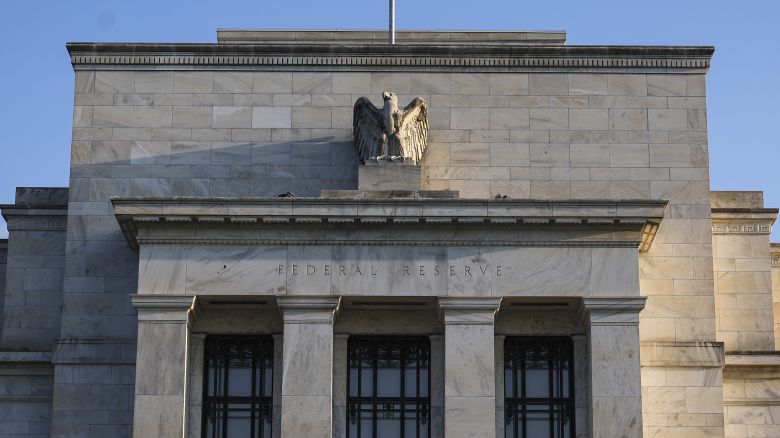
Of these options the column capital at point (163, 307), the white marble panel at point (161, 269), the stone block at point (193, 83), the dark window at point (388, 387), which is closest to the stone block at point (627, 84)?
the dark window at point (388, 387)

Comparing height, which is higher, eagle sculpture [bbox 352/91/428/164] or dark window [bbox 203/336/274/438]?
eagle sculpture [bbox 352/91/428/164]

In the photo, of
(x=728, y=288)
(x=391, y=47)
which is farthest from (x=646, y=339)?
(x=391, y=47)

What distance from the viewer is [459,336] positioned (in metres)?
45.2

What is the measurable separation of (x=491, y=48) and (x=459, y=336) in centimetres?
982

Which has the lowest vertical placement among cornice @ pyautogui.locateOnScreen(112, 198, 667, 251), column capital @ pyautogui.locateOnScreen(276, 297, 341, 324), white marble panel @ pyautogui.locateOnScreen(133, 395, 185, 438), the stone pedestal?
white marble panel @ pyautogui.locateOnScreen(133, 395, 185, 438)

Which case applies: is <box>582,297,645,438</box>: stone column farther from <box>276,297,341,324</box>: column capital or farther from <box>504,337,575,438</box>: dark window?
<box>276,297,341,324</box>: column capital

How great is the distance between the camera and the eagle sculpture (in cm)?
4784

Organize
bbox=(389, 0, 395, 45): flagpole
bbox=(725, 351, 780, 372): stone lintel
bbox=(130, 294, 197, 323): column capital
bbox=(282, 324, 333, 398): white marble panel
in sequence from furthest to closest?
bbox=(389, 0, 395, 45): flagpole
bbox=(725, 351, 780, 372): stone lintel
bbox=(130, 294, 197, 323): column capital
bbox=(282, 324, 333, 398): white marble panel

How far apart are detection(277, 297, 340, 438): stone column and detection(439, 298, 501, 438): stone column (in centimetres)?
302

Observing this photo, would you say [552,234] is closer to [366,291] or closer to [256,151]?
[366,291]

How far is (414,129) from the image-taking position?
48.8m

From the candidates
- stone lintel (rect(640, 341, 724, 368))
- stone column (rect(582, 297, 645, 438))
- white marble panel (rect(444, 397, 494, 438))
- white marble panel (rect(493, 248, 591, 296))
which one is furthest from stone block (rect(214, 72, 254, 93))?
stone lintel (rect(640, 341, 724, 368))

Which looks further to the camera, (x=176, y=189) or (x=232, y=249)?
(x=176, y=189)

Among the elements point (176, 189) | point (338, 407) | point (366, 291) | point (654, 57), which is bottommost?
point (338, 407)
